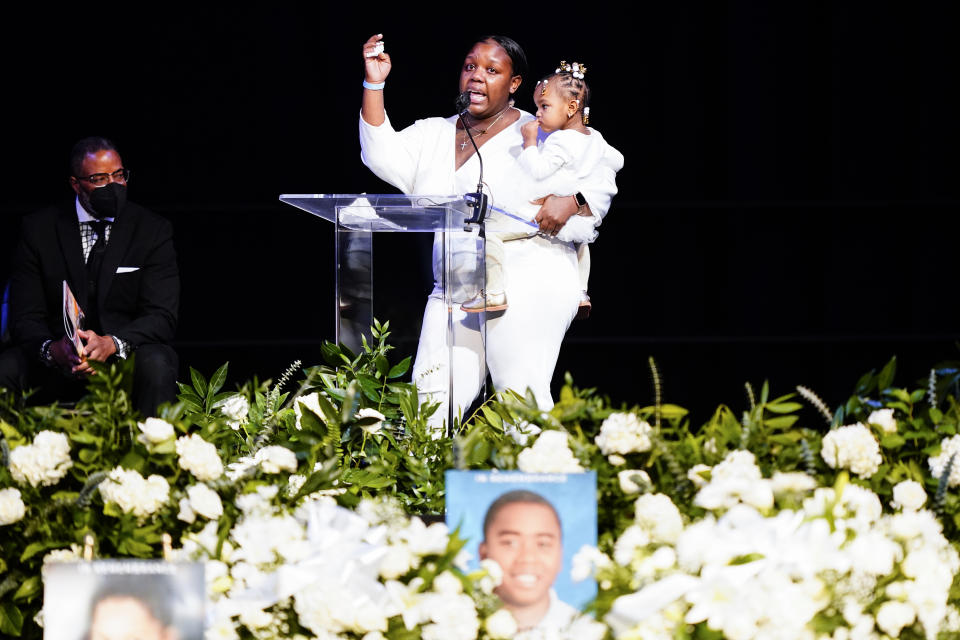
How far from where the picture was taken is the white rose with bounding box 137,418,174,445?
125 centimetres

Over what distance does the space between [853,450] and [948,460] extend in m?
0.11

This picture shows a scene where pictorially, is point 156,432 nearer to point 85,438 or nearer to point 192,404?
point 85,438

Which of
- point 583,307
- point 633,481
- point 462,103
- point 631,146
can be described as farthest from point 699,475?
point 631,146

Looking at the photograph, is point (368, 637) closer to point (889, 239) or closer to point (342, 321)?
point (342, 321)

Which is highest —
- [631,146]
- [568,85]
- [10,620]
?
[631,146]

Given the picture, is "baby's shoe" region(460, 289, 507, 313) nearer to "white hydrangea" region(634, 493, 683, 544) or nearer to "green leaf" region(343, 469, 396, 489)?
"green leaf" region(343, 469, 396, 489)

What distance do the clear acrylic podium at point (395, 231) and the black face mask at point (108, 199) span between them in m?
0.70

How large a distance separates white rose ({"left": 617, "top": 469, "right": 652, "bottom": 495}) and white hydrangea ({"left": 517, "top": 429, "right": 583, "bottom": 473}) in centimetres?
5

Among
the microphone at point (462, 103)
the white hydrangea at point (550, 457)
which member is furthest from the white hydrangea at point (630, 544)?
the microphone at point (462, 103)

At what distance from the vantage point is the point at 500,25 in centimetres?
438

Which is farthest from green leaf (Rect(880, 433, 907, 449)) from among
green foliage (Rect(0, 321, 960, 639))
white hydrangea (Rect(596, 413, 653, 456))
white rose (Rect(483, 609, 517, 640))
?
white rose (Rect(483, 609, 517, 640))

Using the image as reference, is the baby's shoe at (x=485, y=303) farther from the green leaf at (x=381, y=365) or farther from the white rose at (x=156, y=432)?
the white rose at (x=156, y=432)

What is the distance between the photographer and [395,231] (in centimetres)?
235

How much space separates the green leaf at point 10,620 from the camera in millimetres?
1232
